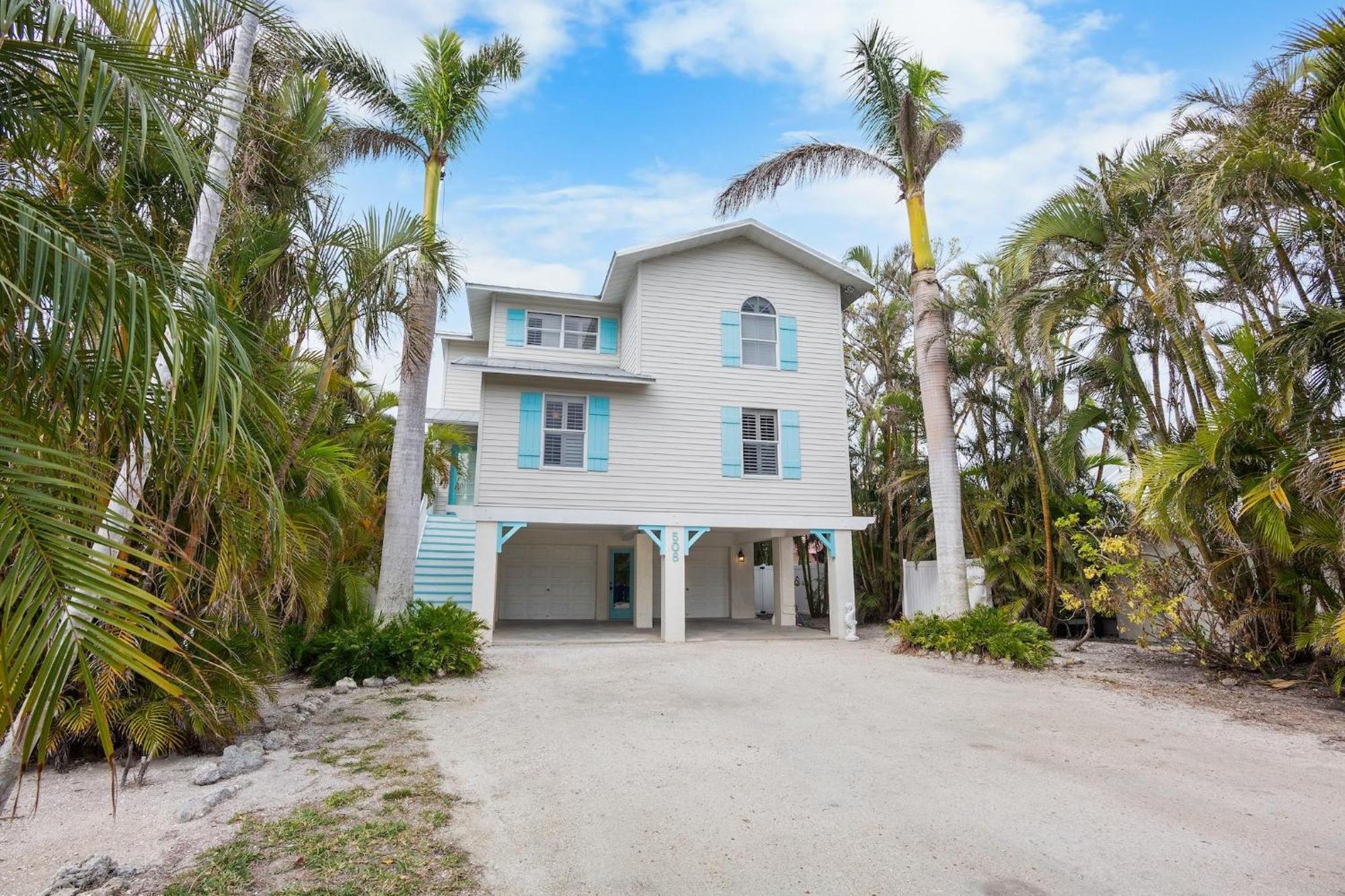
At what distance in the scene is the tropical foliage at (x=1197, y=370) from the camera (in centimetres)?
620

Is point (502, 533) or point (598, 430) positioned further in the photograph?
point (598, 430)

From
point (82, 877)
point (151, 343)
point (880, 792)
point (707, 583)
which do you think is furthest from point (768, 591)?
point (151, 343)

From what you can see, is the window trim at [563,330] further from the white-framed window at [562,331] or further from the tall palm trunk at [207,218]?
the tall palm trunk at [207,218]

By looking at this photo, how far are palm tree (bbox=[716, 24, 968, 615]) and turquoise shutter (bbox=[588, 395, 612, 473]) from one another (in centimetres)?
492

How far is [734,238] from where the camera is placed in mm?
14367

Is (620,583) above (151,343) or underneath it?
underneath

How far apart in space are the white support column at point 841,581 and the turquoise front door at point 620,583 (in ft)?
17.7

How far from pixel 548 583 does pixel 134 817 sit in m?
12.8

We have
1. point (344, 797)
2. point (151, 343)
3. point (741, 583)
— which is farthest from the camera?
point (741, 583)

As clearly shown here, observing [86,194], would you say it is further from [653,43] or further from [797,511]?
[797,511]

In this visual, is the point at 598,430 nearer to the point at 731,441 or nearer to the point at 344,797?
the point at 731,441

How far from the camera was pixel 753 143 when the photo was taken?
11.7 metres

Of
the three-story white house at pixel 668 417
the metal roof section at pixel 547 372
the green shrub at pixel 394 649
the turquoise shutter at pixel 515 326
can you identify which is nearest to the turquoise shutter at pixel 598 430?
the three-story white house at pixel 668 417

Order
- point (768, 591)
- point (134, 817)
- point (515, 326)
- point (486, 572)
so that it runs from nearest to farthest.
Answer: point (134, 817)
point (486, 572)
point (515, 326)
point (768, 591)
